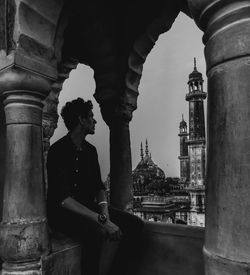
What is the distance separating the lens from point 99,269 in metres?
1.91

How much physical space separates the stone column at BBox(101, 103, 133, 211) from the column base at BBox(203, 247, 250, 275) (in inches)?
101

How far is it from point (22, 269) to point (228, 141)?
4.80ft

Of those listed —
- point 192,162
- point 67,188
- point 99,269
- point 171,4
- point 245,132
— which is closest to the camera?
point 245,132

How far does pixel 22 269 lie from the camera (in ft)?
5.68

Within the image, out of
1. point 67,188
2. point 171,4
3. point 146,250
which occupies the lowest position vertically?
point 146,250

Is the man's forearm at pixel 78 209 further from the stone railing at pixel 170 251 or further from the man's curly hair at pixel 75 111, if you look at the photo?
the stone railing at pixel 170 251

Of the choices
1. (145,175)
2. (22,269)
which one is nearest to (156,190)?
(145,175)

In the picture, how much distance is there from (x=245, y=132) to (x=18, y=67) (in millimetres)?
1494

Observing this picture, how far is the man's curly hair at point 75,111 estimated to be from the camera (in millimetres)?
2125

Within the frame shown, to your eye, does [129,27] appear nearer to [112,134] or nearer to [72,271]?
[112,134]

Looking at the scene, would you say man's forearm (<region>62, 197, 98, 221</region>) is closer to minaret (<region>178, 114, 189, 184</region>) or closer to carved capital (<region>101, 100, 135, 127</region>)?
carved capital (<region>101, 100, 135, 127</region>)

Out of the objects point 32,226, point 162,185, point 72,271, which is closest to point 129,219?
point 72,271

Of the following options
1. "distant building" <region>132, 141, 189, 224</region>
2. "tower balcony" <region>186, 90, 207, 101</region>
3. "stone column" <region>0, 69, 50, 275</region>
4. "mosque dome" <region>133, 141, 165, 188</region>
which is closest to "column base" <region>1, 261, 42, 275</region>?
"stone column" <region>0, 69, 50, 275</region>

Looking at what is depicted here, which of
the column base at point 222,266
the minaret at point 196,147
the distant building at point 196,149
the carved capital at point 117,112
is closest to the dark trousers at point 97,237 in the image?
the column base at point 222,266
